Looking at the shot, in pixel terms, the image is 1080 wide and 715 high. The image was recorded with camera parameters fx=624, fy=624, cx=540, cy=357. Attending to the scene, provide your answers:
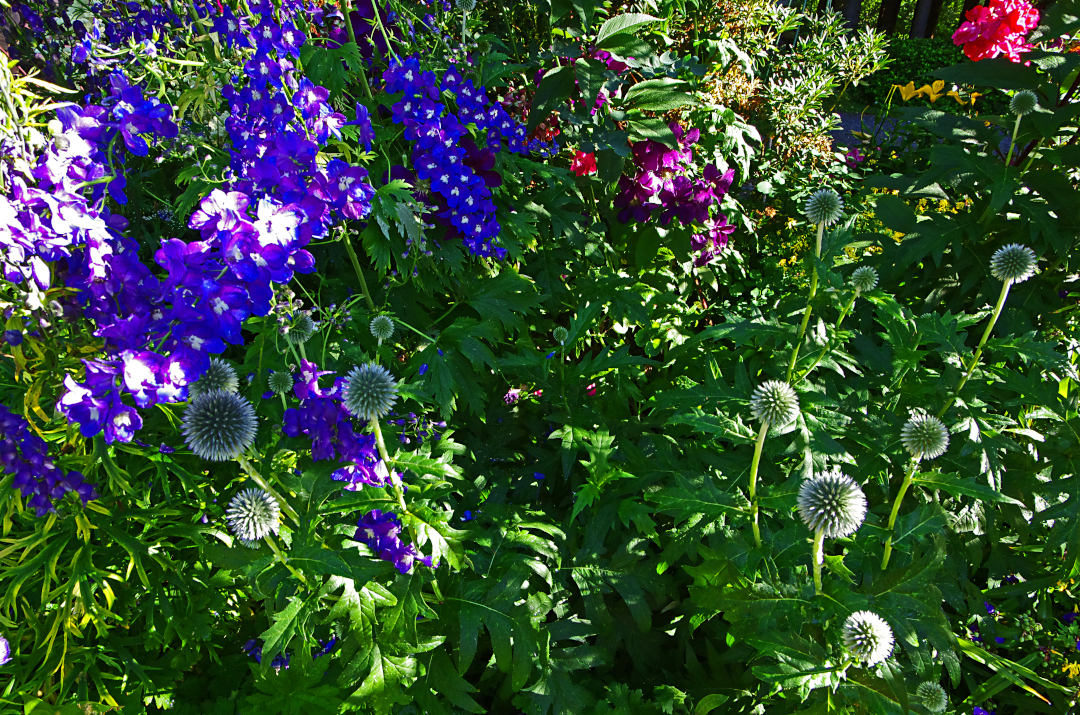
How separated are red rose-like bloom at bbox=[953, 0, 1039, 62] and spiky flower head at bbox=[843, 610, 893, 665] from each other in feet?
11.0

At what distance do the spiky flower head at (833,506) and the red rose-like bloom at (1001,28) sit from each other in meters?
3.17

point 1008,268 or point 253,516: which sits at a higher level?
point 1008,268

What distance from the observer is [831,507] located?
140 centimetres

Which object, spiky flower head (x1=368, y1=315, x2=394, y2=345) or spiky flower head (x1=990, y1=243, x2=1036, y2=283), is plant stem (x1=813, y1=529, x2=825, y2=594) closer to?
spiky flower head (x1=990, y1=243, x2=1036, y2=283)

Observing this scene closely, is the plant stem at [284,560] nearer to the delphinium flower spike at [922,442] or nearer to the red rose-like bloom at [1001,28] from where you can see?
the delphinium flower spike at [922,442]

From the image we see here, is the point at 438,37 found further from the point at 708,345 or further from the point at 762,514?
the point at 762,514

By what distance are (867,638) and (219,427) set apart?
58.4 inches

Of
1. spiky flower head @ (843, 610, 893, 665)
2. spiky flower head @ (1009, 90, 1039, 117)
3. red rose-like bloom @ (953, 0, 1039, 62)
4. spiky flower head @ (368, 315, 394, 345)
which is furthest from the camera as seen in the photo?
red rose-like bloom @ (953, 0, 1039, 62)

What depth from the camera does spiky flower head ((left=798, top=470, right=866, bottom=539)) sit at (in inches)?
54.8

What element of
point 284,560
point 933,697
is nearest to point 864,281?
point 933,697

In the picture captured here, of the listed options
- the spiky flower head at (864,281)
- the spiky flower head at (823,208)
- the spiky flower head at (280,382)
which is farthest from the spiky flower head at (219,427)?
the spiky flower head at (823,208)

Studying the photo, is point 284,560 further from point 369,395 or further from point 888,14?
point 888,14

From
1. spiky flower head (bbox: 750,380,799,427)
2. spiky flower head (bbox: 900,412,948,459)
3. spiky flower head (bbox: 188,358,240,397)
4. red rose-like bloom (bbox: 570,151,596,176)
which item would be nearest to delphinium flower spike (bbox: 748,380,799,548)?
spiky flower head (bbox: 750,380,799,427)

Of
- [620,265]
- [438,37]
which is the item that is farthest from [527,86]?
[620,265]
